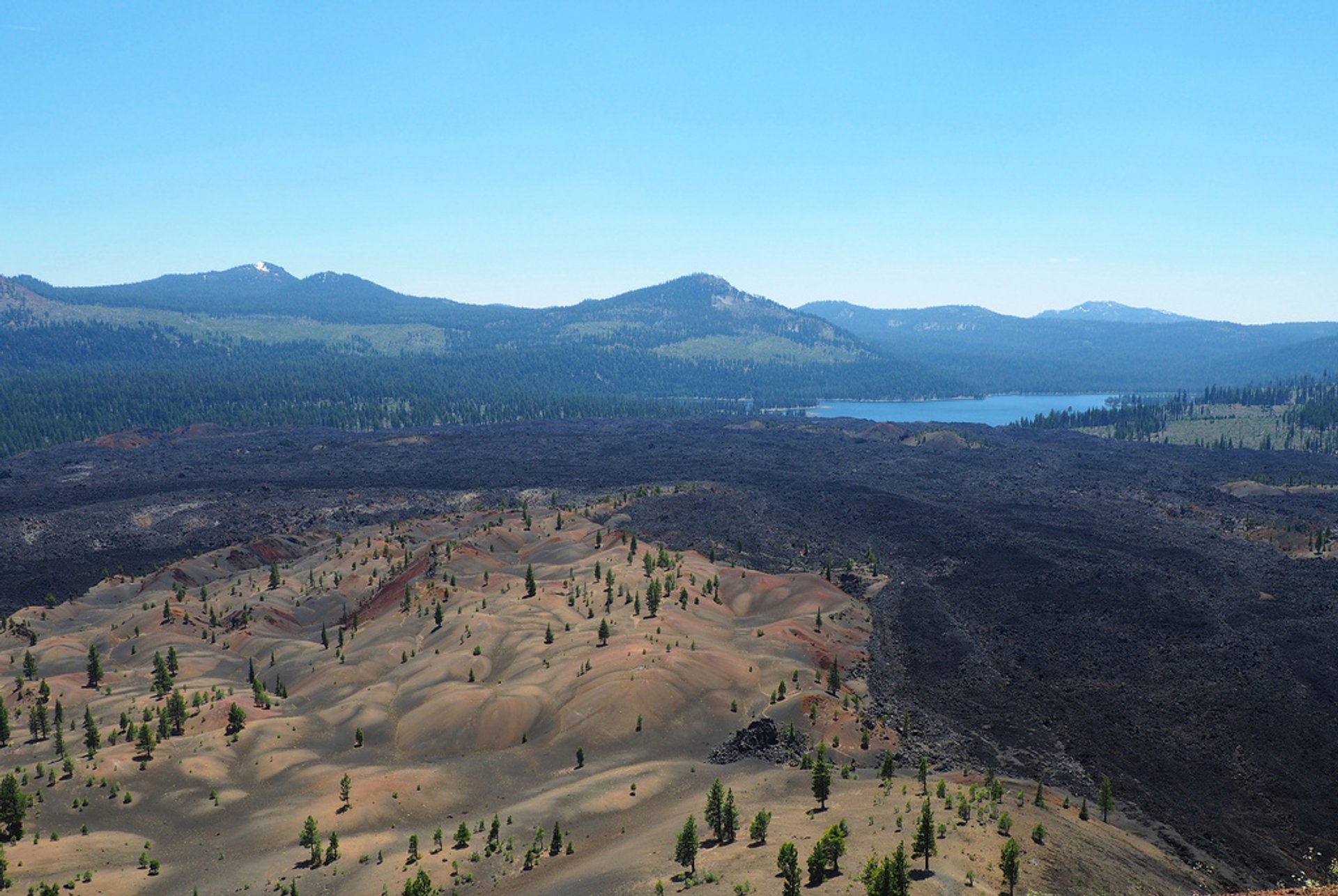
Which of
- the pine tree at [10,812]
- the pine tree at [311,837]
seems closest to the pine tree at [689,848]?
the pine tree at [311,837]

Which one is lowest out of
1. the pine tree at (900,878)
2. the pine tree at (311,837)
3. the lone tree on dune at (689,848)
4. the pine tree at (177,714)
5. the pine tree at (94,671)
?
the pine tree at (94,671)

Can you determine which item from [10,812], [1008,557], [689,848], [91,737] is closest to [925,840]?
[689,848]

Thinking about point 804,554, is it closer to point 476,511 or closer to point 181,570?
point 476,511

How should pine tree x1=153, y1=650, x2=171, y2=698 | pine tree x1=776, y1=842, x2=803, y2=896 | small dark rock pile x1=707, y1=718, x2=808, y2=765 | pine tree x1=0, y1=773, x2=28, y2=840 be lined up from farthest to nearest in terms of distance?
pine tree x1=153, y1=650, x2=171, y2=698 → small dark rock pile x1=707, y1=718, x2=808, y2=765 → pine tree x1=0, y1=773, x2=28, y2=840 → pine tree x1=776, y1=842, x2=803, y2=896

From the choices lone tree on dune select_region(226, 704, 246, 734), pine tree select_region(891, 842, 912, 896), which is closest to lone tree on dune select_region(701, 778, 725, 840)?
pine tree select_region(891, 842, 912, 896)

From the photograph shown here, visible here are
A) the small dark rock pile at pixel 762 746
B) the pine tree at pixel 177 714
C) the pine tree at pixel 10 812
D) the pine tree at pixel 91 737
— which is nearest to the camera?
the pine tree at pixel 10 812

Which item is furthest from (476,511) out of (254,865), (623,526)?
(254,865)

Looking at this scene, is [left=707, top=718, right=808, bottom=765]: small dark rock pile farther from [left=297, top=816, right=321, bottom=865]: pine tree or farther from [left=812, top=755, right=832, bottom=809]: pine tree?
[left=297, top=816, right=321, bottom=865]: pine tree

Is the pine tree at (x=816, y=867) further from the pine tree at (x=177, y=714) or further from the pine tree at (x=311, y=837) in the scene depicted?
the pine tree at (x=177, y=714)
